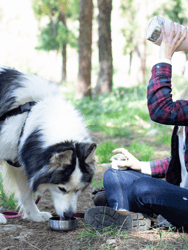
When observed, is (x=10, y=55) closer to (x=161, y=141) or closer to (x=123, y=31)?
(x=123, y=31)

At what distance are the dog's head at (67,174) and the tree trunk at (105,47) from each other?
8964 millimetres

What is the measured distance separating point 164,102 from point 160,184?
641mm

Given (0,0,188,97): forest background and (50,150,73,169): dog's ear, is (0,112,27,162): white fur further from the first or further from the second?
(0,0,188,97): forest background

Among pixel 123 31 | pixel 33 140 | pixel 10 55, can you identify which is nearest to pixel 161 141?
pixel 33 140

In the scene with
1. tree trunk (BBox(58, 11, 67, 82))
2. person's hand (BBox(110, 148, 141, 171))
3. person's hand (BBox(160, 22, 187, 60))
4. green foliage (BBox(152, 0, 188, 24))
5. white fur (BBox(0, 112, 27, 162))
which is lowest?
person's hand (BBox(110, 148, 141, 171))

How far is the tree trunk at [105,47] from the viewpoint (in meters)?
10.6

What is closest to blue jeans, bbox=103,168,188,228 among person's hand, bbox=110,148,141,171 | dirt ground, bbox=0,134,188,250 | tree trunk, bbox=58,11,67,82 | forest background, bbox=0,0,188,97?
dirt ground, bbox=0,134,188,250

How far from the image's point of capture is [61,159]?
2.06m

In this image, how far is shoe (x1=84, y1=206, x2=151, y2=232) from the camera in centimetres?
207

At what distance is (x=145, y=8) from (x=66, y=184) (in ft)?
39.9

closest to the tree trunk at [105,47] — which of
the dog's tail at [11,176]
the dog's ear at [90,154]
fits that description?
the dog's tail at [11,176]

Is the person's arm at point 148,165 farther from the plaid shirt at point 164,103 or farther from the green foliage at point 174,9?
the green foliage at point 174,9

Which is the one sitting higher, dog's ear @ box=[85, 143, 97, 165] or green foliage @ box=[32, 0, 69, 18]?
green foliage @ box=[32, 0, 69, 18]

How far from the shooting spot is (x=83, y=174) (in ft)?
7.30
